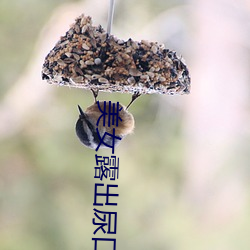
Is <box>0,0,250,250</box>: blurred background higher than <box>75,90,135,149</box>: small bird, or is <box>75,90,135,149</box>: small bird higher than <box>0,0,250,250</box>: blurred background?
<box>0,0,250,250</box>: blurred background

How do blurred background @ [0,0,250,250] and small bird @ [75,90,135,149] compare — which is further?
blurred background @ [0,0,250,250]

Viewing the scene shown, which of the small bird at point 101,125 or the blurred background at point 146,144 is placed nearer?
the small bird at point 101,125

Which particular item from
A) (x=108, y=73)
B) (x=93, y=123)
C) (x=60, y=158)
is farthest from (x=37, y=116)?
(x=108, y=73)

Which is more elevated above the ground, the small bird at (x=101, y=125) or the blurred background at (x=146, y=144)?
the blurred background at (x=146, y=144)

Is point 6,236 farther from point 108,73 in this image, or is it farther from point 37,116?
point 108,73

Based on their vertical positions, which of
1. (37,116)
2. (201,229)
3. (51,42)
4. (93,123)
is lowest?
(93,123)
